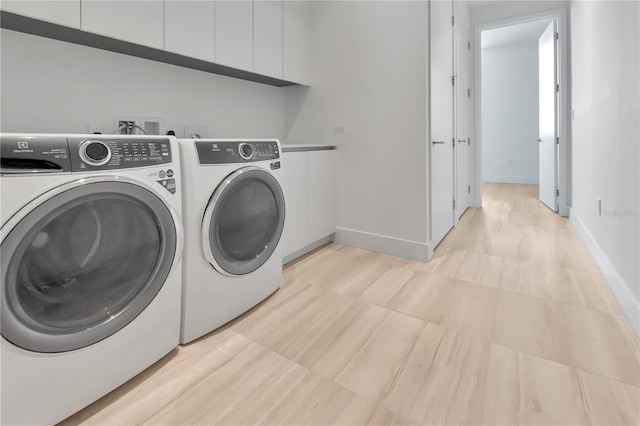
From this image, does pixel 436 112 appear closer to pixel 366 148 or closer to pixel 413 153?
pixel 413 153

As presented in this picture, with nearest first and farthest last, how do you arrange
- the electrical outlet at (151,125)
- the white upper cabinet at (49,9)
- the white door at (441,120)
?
the white upper cabinet at (49,9) → the electrical outlet at (151,125) → the white door at (441,120)

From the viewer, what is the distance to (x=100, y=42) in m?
1.68

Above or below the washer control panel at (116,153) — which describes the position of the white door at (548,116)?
above

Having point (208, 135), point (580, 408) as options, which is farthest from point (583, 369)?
point (208, 135)

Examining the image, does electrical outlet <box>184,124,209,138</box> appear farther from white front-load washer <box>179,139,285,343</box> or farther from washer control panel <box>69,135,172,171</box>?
washer control panel <box>69,135,172,171</box>

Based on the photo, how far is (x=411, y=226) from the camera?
2.48 meters

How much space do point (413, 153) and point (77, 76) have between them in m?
2.10

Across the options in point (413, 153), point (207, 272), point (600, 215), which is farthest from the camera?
point (413, 153)

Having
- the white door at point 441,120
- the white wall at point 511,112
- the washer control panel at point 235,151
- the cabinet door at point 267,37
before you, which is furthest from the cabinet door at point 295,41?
the white wall at point 511,112

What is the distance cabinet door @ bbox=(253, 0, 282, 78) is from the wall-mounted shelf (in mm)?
115

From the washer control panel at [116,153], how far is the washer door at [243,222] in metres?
0.29

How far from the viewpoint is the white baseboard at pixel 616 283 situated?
1468mm

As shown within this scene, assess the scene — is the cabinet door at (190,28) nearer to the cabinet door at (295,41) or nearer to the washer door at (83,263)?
the cabinet door at (295,41)

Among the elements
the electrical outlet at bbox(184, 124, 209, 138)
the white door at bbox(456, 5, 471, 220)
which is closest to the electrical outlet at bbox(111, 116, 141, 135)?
the electrical outlet at bbox(184, 124, 209, 138)
